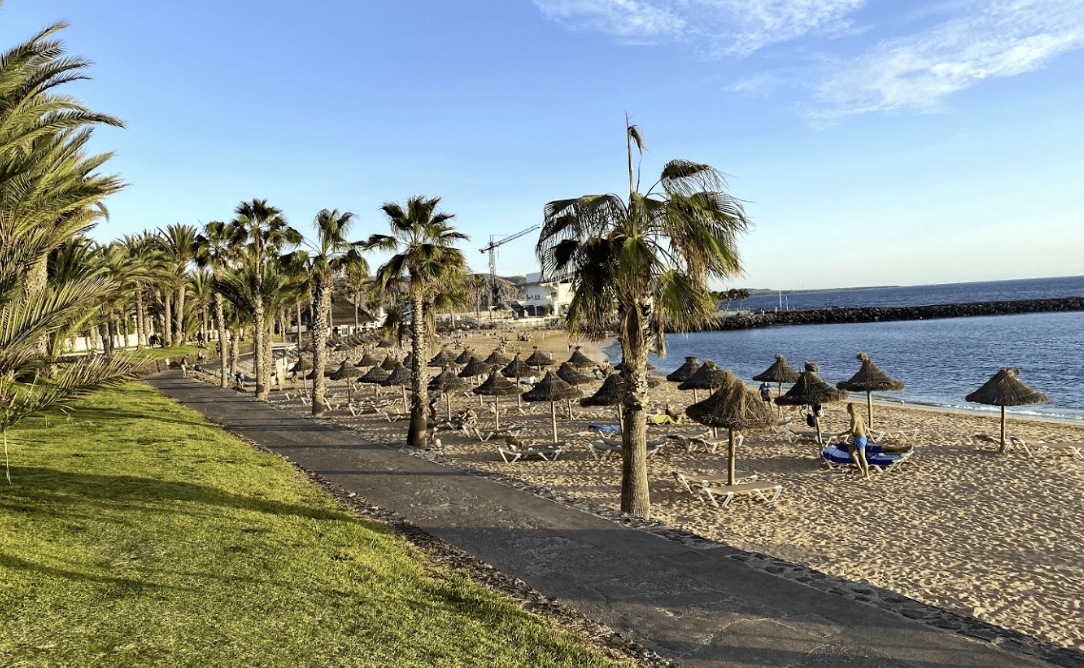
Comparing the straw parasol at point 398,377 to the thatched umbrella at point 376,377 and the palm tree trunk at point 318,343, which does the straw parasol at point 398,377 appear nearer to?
the thatched umbrella at point 376,377

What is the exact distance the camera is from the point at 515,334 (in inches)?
3637

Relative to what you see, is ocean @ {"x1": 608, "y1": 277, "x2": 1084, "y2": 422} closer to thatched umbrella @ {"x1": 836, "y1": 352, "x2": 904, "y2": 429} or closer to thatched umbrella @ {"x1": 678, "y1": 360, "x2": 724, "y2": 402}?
thatched umbrella @ {"x1": 836, "y1": 352, "x2": 904, "y2": 429}

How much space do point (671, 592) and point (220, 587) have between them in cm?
506

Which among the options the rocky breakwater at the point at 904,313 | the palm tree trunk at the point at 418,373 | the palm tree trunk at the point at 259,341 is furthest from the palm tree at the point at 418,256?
the rocky breakwater at the point at 904,313

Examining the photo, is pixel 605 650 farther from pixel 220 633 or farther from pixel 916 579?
pixel 916 579

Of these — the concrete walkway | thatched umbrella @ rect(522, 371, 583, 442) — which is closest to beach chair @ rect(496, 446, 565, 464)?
thatched umbrella @ rect(522, 371, 583, 442)

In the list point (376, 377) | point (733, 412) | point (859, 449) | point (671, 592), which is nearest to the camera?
point (671, 592)

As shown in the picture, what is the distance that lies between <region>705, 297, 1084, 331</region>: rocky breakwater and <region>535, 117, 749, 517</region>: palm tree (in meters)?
103

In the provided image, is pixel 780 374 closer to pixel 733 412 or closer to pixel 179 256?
pixel 733 412

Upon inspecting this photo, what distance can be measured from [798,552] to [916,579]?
1.59 meters

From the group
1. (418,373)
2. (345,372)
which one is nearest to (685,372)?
(418,373)

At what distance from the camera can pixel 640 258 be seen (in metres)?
9.79

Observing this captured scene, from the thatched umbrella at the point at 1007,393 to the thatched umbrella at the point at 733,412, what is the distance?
7.19 metres

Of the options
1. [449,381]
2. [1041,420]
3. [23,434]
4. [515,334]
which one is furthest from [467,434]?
[515,334]
